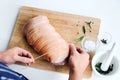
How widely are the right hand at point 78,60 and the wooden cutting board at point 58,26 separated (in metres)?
0.04

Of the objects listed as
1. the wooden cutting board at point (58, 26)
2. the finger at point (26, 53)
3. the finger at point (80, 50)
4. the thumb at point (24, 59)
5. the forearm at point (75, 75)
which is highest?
the wooden cutting board at point (58, 26)

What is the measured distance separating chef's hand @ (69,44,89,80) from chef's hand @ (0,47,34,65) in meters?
0.14

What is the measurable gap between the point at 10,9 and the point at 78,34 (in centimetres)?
31

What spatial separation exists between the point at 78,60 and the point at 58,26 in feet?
0.61

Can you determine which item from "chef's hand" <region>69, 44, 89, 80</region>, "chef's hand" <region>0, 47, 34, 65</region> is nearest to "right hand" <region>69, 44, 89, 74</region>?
"chef's hand" <region>69, 44, 89, 80</region>

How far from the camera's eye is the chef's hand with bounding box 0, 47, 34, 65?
103 cm

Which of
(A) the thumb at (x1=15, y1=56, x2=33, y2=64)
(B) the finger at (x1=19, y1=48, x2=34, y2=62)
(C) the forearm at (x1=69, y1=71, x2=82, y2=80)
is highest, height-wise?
(B) the finger at (x1=19, y1=48, x2=34, y2=62)

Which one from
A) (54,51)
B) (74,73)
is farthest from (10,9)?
(74,73)

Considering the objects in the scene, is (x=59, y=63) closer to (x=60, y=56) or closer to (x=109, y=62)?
(x=60, y=56)

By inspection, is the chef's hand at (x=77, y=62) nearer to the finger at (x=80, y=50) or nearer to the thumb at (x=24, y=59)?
the finger at (x=80, y=50)

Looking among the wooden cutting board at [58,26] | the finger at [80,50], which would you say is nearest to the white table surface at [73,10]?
the wooden cutting board at [58,26]

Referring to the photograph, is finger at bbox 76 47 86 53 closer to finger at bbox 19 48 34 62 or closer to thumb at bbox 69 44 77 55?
thumb at bbox 69 44 77 55

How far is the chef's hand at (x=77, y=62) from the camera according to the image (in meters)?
0.99

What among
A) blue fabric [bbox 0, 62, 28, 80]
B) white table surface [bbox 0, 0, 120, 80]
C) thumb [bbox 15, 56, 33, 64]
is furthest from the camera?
white table surface [bbox 0, 0, 120, 80]
